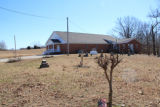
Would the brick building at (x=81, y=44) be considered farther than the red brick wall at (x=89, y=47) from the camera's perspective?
Yes

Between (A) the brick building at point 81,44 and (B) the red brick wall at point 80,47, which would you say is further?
(A) the brick building at point 81,44

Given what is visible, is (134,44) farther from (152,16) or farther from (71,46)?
(71,46)

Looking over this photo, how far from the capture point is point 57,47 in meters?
25.5

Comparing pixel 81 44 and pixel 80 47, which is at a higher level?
pixel 81 44

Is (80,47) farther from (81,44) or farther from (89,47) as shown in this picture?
(89,47)

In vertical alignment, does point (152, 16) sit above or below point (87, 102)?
above

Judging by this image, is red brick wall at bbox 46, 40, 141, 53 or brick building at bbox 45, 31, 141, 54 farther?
brick building at bbox 45, 31, 141, 54

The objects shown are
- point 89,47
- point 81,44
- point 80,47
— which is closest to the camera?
point 80,47

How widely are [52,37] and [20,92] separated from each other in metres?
24.2

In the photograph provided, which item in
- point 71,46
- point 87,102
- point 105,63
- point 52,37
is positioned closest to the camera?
point 105,63

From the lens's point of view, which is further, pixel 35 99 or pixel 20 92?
pixel 20 92

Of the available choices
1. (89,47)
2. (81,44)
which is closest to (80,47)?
(81,44)

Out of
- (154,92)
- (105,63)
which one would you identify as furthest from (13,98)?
(154,92)

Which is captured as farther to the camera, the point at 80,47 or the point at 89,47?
the point at 89,47
